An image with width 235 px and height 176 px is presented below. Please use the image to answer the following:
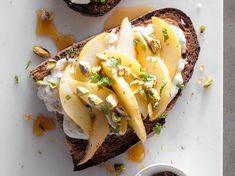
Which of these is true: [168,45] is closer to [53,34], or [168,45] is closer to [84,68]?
[84,68]

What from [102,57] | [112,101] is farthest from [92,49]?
[112,101]

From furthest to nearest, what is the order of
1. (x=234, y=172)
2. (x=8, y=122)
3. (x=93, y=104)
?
(x=234, y=172) < (x=8, y=122) < (x=93, y=104)

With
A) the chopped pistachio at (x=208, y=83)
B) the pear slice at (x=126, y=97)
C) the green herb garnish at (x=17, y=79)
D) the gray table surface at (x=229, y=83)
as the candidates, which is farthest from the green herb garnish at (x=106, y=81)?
the gray table surface at (x=229, y=83)

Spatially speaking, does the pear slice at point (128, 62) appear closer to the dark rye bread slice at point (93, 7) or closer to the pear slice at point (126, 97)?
the pear slice at point (126, 97)

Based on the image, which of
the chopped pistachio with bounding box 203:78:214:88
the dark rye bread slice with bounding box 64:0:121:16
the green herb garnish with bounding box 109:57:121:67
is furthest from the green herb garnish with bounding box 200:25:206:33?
the green herb garnish with bounding box 109:57:121:67

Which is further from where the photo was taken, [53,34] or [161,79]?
[53,34]

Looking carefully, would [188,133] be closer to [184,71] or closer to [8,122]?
[184,71]

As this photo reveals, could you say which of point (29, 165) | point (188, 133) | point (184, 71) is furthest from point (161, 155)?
point (29, 165)
